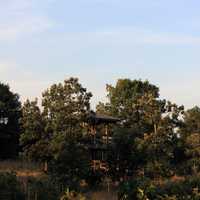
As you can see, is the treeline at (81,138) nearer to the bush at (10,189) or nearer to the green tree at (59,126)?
the green tree at (59,126)

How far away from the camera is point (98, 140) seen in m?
42.1

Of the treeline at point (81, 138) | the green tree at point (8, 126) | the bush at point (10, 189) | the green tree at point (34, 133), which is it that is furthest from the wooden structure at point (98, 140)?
the bush at point (10, 189)

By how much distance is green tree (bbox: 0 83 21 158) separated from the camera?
1954 inches

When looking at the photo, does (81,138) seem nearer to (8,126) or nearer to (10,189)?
(8,126)

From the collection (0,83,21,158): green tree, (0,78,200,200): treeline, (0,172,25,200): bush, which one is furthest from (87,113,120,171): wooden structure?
(0,172,25,200): bush

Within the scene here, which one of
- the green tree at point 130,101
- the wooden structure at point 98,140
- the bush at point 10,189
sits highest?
the green tree at point 130,101

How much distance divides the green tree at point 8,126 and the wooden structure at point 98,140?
9.89 m

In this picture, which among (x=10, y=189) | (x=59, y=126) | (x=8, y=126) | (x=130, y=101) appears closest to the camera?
(x=10, y=189)

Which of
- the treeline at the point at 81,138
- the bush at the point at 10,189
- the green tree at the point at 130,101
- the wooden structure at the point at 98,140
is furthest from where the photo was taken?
the green tree at the point at 130,101

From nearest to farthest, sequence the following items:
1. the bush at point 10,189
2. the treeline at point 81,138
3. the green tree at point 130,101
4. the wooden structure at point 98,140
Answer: the bush at point 10,189
the treeline at point 81,138
the wooden structure at point 98,140
the green tree at point 130,101

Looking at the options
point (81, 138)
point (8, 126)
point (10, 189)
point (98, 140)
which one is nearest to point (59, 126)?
point (81, 138)

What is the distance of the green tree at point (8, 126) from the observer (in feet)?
163

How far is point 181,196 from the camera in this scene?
59.3 feet

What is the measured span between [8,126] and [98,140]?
1160 cm
